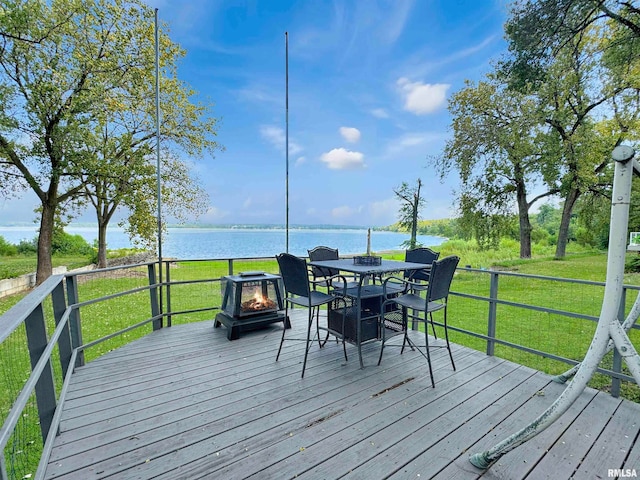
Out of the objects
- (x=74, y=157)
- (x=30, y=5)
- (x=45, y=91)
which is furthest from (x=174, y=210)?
(x=30, y=5)

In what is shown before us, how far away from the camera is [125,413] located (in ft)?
6.56

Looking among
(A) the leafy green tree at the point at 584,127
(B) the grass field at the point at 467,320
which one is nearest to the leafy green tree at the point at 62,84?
(B) the grass field at the point at 467,320

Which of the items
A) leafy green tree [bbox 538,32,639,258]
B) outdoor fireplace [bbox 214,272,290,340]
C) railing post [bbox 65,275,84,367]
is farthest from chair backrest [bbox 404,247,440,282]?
leafy green tree [bbox 538,32,639,258]

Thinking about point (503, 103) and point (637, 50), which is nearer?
point (637, 50)

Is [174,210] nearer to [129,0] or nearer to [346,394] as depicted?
[129,0]

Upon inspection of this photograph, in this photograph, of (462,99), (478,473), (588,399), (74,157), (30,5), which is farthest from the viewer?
(462,99)

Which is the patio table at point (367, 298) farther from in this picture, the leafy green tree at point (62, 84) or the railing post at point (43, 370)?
the leafy green tree at point (62, 84)

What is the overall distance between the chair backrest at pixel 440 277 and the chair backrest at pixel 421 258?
25.1 inches

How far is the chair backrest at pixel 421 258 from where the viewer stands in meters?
3.26

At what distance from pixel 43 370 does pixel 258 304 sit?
7.27 ft

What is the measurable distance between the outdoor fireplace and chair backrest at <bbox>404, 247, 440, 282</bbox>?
151 cm

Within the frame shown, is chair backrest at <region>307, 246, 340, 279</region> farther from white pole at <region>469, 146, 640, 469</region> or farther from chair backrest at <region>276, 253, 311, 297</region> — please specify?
white pole at <region>469, 146, 640, 469</region>

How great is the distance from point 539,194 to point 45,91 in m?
15.6

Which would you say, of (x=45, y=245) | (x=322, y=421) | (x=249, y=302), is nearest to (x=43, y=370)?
(x=322, y=421)
